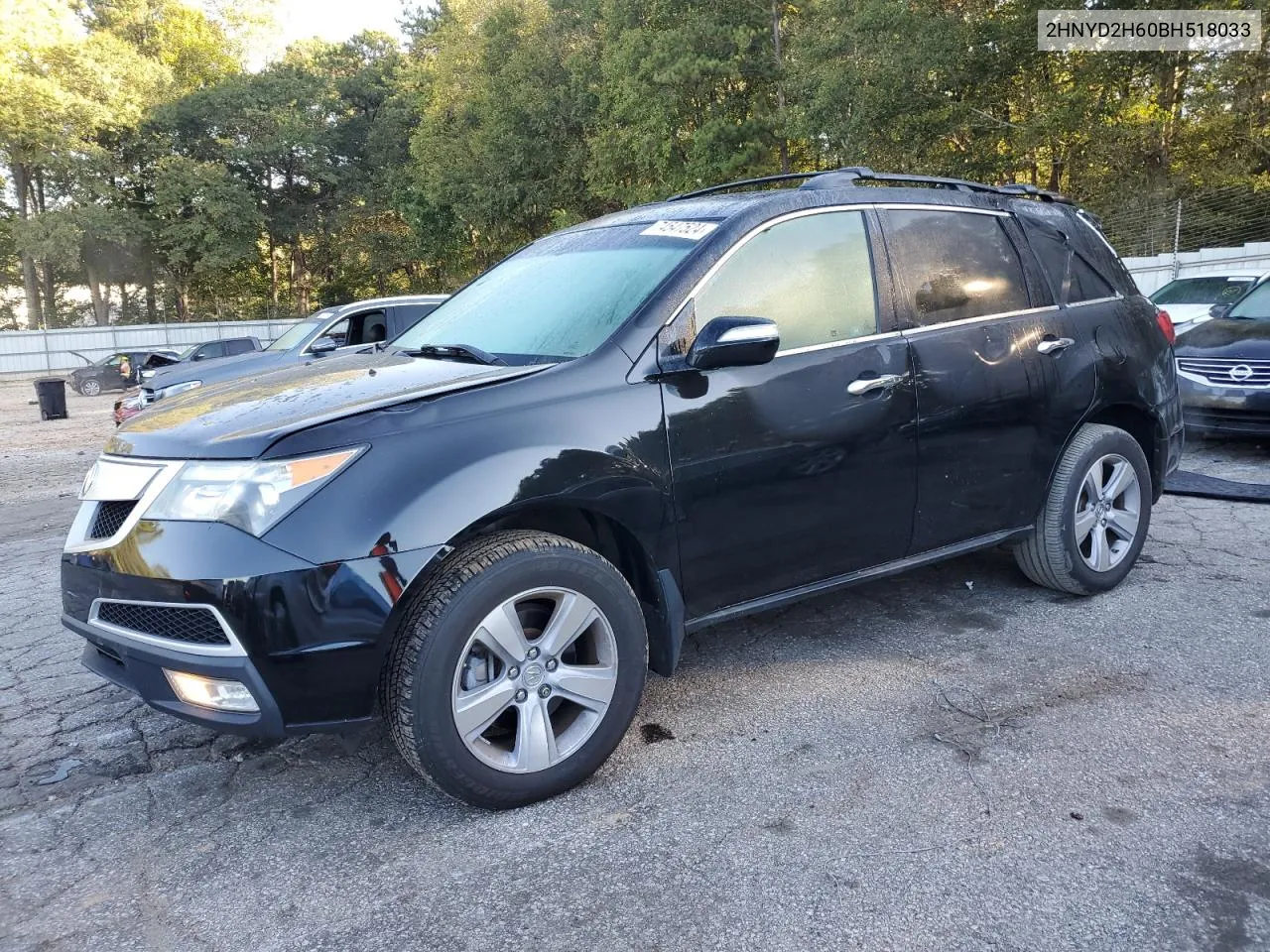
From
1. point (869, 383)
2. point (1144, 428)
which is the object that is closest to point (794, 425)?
point (869, 383)

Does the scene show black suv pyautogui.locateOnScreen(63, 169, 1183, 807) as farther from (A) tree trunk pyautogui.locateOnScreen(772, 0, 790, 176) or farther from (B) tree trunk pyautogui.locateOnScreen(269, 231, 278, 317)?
(B) tree trunk pyautogui.locateOnScreen(269, 231, 278, 317)

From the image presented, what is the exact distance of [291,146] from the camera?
135ft

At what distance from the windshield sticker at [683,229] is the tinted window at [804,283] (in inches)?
5.9

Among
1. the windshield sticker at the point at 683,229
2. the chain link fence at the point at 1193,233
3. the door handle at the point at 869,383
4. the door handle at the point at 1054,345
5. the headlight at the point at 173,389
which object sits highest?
the chain link fence at the point at 1193,233

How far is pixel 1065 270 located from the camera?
4.27 m

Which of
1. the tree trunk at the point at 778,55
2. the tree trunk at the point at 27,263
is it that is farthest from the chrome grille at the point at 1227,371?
the tree trunk at the point at 27,263

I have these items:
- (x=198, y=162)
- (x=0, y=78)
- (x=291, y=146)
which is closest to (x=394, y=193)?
(x=291, y=146)

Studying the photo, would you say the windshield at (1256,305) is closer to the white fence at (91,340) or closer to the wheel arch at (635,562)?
the wheel arch at (635,562)

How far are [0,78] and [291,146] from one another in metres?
10.6

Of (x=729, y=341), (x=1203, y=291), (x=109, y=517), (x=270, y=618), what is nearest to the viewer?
(x=270, y=618)

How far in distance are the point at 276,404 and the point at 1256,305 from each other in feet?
29.6

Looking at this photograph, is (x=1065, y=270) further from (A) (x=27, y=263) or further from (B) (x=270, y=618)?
(A) (x=27, y=263)

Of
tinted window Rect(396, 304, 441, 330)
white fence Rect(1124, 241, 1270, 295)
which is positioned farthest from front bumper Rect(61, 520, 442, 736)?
white fence Rect(1124, 241, 1270, 295)

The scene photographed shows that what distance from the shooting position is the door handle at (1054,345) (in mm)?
3982
